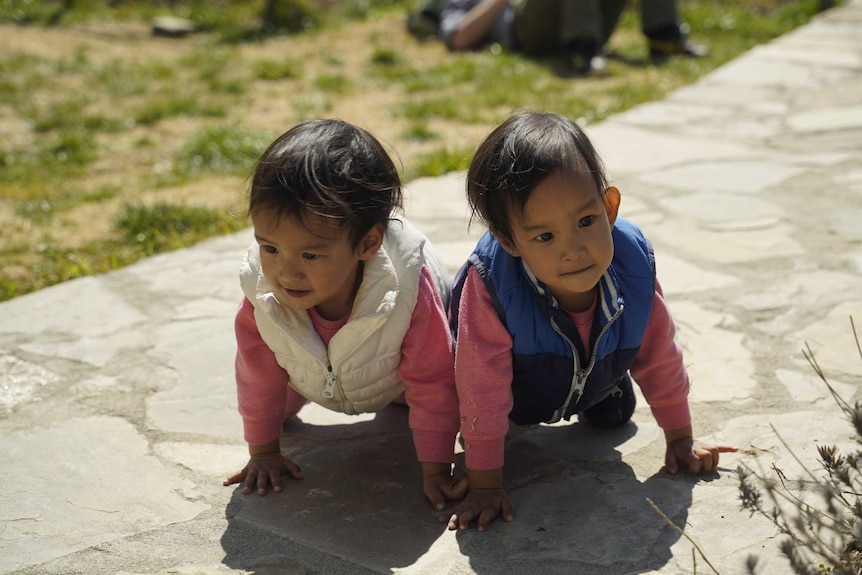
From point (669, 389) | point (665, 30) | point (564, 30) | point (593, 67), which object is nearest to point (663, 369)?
point (669, 389)

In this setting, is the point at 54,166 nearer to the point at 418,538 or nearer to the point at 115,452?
the point at 115,452

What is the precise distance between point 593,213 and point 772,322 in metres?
1.32

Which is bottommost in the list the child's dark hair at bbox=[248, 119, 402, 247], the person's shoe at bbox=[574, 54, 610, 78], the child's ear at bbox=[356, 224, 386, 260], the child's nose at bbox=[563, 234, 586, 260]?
the person's shoe at bbox=[574, 54, 610, 78]

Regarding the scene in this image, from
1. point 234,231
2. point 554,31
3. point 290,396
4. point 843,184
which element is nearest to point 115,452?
point 290,396

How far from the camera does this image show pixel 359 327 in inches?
93.6

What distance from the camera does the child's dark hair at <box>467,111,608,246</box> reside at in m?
2.14

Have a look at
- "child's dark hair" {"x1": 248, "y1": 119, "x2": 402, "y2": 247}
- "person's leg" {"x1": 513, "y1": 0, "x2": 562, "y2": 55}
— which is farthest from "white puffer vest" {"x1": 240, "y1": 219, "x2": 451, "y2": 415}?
"person's leg" {"x1": 513, "y1": 0, "x2": 562, "y2": 55}

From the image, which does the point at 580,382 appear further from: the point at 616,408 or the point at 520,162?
the point at 520,162

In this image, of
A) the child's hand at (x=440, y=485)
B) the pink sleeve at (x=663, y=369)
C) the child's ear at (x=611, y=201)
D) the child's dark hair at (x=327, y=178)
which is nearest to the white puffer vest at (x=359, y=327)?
the child's dark hair at (x=327, y=178)

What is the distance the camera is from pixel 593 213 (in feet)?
7.14

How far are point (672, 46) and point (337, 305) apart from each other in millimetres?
6019

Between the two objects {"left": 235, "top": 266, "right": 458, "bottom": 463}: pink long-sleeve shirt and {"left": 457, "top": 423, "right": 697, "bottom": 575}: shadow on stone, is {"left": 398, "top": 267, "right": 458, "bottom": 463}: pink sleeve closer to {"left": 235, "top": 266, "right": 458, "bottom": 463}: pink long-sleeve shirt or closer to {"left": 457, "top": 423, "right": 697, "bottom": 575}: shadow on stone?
{"left": 235, "top": 266, "right": 458, "bottom": 463}: pink long-sleeve shirt

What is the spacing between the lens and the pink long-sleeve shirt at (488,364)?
230cm

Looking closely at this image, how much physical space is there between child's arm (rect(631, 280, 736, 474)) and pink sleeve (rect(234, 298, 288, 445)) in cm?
91
